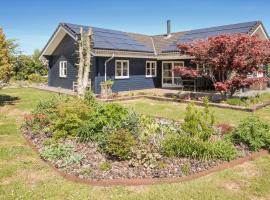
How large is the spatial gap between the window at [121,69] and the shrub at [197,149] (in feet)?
49.4

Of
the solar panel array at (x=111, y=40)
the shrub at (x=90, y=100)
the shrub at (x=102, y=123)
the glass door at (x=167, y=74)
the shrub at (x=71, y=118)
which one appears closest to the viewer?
the shrub at (x=102, y=123)

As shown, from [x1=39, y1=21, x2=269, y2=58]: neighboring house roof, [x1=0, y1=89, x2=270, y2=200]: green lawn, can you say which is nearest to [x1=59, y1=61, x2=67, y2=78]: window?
[x1=39, y1=21, x2=269, y2=58]: neighboring house roof

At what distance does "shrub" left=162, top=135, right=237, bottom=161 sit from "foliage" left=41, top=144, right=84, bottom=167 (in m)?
2.24

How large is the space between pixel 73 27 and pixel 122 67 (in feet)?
16.7

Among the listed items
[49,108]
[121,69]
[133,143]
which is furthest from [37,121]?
[121,69]

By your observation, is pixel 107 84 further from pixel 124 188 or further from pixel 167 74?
pixel 124 188

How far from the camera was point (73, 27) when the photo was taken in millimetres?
22141

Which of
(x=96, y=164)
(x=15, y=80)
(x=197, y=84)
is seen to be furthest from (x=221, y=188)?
(x=15, y=80)

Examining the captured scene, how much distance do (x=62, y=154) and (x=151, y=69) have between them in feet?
62.0

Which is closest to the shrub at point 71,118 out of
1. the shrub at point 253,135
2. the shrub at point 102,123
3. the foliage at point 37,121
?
the shrub at point 102,123

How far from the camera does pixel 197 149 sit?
6.89 metres

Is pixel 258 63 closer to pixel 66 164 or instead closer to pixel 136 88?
pixel 136 88

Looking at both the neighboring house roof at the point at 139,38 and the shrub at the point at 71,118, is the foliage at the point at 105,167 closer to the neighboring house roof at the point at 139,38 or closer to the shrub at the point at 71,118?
the shrub at the point at 71,118

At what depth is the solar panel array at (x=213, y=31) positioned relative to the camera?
71.0 feet
